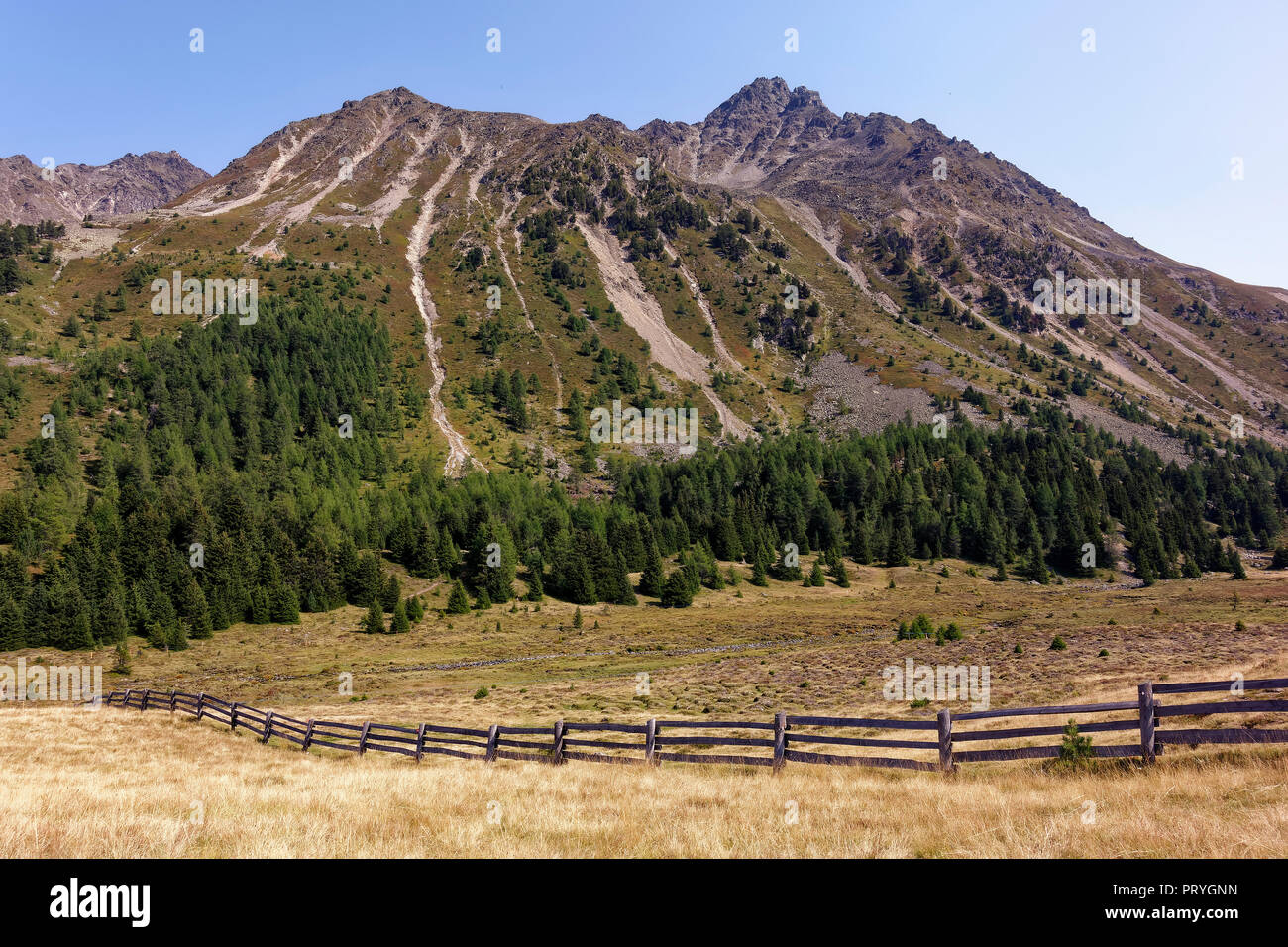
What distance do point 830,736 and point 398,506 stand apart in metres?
106

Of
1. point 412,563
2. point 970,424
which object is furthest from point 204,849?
point 970,424

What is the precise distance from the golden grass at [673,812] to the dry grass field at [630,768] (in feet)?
0.22

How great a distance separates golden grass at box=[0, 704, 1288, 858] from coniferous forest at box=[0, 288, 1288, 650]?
233 feet

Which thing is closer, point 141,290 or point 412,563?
point 412,563

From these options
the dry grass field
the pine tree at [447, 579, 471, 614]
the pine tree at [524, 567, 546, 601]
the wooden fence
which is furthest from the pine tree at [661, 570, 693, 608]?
the wooden fence

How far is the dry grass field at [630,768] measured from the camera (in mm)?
9070

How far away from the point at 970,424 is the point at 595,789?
192 m

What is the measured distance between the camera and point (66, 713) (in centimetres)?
3934

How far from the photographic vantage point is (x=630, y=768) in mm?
18812

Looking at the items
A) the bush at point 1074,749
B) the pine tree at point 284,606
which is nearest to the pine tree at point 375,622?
the pine tree at point 284,606

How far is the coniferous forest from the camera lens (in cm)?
8106

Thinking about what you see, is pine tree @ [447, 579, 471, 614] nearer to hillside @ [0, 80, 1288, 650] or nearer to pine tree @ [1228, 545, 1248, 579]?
hillside @ [0, 80, 1288, 650]
